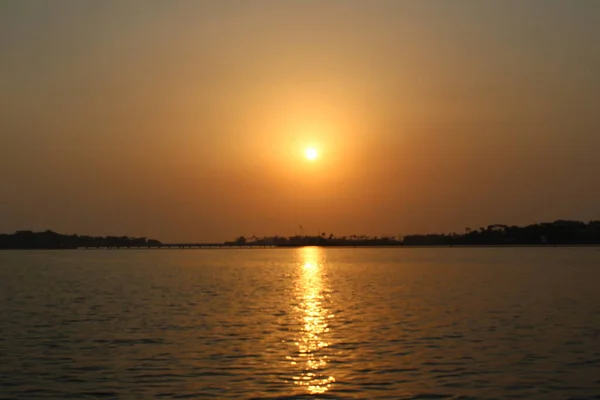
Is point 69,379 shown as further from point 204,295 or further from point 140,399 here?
point 204,295

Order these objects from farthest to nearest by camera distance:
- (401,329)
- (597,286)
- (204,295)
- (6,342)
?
(597,286)
(204,295)
(401,329)
(6,342)

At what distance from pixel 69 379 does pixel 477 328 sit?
23.9 m

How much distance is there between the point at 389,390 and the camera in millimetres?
25062

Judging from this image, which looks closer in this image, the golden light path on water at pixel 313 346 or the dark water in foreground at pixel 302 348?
the dark water in foreground at pixel 302 348

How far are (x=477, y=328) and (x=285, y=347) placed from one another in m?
12.9

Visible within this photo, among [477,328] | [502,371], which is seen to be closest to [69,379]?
[502,371]

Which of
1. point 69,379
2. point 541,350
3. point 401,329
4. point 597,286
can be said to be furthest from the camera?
point 597,286

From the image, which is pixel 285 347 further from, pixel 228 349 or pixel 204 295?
pixel 204 295

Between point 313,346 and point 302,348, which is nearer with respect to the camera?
point 302,348

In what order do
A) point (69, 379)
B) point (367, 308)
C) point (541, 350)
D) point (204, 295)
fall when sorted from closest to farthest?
point (69, 379), point (541, 350), point (367, 308), point (204, 295)

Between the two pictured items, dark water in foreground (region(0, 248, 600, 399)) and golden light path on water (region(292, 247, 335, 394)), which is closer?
dark water in foreground (region(0, 248, 600, 399))

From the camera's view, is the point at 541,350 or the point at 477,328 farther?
the point at 477,328

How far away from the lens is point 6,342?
120ft

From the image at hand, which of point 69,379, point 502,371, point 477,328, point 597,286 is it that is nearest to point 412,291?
point 597,286
